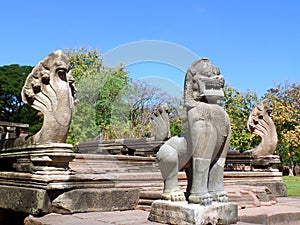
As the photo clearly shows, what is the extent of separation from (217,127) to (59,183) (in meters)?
2.38

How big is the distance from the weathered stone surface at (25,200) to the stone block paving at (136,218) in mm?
137

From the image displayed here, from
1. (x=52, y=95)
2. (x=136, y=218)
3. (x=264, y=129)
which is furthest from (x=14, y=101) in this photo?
(x=136, y=218)

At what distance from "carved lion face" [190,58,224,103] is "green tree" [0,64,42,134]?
35.7m

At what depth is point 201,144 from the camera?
425 centimetres

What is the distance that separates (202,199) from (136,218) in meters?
1.08

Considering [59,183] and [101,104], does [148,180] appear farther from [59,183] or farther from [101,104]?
[101,104]

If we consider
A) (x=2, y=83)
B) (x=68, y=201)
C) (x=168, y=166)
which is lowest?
(x=68, y=201)

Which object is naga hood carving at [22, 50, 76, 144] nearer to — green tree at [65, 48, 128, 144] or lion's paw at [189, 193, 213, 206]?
lion's paw at [189, 193, 213, 206]

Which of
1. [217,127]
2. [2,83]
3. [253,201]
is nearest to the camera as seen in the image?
[217,127]

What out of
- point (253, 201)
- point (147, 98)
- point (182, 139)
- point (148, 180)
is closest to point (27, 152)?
point (148, 180)

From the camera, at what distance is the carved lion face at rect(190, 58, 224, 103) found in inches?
173

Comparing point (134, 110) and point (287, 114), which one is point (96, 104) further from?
point (287, 114)

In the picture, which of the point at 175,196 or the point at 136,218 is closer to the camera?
the point at 175,196

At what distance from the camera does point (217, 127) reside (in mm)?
4316
